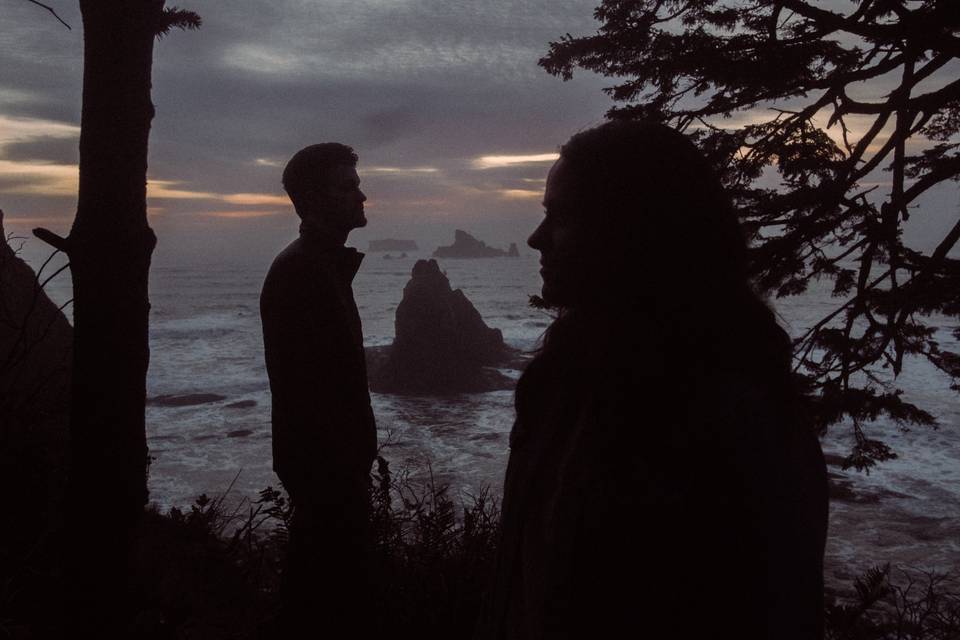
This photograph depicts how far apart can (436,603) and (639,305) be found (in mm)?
3278

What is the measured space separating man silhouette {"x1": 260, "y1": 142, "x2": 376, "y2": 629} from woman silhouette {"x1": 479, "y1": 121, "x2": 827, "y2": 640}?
1.83 metres

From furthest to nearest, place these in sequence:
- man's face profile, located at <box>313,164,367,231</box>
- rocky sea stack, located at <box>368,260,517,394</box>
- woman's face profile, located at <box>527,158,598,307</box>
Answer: rocky sea stack, located at <box>368,260,517,394</box>, man's face profile, located at <box>313,164,367,231</box>, woman's face profile, located at <box>527,158,598,307</box>

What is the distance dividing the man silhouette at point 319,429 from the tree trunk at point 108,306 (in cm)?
60

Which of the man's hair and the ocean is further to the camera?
the ocean

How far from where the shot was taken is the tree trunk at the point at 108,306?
262 centimetres

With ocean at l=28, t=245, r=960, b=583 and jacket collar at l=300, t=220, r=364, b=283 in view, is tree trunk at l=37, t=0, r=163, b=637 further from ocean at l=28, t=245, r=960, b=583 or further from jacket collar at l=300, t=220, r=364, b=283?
ocean at l=28, t=245, r=960, b=583

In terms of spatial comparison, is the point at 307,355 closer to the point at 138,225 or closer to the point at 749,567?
the point at 138,225

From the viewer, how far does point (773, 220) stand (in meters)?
4.89

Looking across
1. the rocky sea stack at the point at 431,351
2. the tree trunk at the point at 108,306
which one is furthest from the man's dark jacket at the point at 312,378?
the rocky sea stack at the point at 431,351

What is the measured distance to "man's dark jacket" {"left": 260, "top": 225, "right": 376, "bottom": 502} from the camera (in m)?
3.06

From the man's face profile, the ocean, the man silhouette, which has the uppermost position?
the man's face profile

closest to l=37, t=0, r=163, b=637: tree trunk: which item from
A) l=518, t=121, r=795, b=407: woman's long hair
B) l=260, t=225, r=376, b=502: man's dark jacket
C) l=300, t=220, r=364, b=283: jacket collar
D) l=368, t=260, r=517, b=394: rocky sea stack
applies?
l=260, t=225, r=376, b=502: man's dark jacket

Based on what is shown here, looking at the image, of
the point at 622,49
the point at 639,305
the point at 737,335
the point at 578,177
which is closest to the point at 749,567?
the point at 737,335

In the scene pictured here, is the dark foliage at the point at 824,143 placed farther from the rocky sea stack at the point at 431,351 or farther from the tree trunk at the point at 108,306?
the rocky sea stack at the point at 431,351
